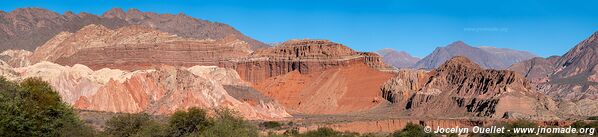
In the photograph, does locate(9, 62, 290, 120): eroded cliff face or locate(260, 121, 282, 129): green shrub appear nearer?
locate(260, 121, 282, 129): green shrub

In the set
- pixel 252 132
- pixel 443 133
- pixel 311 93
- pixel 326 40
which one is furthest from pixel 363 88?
pixel 252 132

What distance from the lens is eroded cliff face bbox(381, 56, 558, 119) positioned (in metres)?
100

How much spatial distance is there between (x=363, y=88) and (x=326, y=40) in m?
19.3

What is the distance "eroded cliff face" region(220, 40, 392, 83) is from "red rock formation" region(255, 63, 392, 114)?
1455mm

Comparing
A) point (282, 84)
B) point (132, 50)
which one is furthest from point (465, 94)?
point (132, 50)

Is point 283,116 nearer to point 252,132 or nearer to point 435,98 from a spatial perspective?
point 435,98

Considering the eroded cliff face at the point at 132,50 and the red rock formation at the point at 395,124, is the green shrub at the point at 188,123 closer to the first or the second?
the red rock formation at the point at 395,124

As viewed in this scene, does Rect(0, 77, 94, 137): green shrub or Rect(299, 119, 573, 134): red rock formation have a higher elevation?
Rect(0, 77, 94, 137): green shrub

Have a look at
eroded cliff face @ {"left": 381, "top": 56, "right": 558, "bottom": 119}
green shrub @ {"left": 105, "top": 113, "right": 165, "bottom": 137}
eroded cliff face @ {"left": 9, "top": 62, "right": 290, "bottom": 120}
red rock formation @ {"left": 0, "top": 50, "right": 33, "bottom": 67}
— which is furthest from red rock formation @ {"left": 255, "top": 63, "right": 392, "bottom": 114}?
green shrub @ {"left": 105, "top": 113, "right": 165, "bottom": 137}

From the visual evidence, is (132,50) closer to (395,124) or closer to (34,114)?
(395,124)

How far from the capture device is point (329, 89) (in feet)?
410

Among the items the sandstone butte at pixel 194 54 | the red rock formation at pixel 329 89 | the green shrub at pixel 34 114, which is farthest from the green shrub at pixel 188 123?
the sandstone butte at pixel 194 54

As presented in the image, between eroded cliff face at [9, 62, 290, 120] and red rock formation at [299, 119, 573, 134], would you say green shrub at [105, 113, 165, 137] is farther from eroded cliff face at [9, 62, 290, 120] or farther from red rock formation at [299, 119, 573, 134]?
eroded cliff face at [9, 62, 290, 120]

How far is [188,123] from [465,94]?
65.6 metres
